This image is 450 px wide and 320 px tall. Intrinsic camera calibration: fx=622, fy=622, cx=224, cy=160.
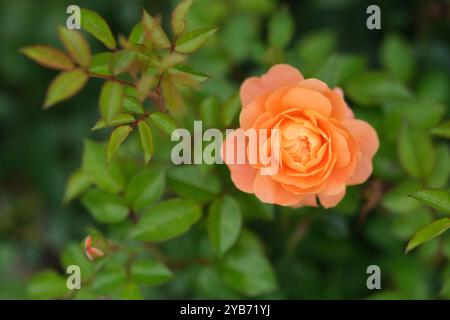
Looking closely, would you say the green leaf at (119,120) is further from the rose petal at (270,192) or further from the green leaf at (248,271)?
the green leaf at (248,271)

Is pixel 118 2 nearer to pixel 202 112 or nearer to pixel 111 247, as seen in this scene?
pixel 202 112

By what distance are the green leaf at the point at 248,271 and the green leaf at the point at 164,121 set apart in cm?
50

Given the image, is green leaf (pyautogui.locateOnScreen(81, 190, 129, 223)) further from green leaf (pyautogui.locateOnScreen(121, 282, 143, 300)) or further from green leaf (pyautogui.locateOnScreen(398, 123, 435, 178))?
green leaf (pyautogui.locateOnScreen(398, 123, 435, 178))

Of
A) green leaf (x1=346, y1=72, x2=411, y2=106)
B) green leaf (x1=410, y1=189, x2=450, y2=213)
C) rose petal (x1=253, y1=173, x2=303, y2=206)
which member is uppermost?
green leaf (x1=346, y1=72, x2=411, y2=106)

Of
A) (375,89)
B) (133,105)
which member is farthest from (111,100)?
(375,89)

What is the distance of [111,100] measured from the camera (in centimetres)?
127

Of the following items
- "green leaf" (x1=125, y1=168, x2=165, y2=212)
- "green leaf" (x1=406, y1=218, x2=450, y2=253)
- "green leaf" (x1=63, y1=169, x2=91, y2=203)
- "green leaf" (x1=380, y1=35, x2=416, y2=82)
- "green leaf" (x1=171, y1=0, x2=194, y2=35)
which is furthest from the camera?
"green leaf" (x1=380, y1=35, x2=416, y2=82)

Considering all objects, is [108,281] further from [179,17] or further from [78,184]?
[179,17]

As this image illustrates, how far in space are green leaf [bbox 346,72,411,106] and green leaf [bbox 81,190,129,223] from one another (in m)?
0.70

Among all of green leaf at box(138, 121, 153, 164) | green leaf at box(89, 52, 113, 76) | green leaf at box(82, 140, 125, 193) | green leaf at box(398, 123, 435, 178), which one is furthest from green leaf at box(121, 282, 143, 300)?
green leaf at box(398, 123, 435, 178)

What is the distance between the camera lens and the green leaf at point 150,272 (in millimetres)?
1425

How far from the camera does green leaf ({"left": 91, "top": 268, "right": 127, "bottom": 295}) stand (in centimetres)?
140

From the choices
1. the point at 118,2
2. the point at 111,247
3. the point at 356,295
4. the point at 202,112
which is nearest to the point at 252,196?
the point at 202,112

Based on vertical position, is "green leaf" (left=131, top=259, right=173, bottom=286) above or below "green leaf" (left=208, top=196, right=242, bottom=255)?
below
